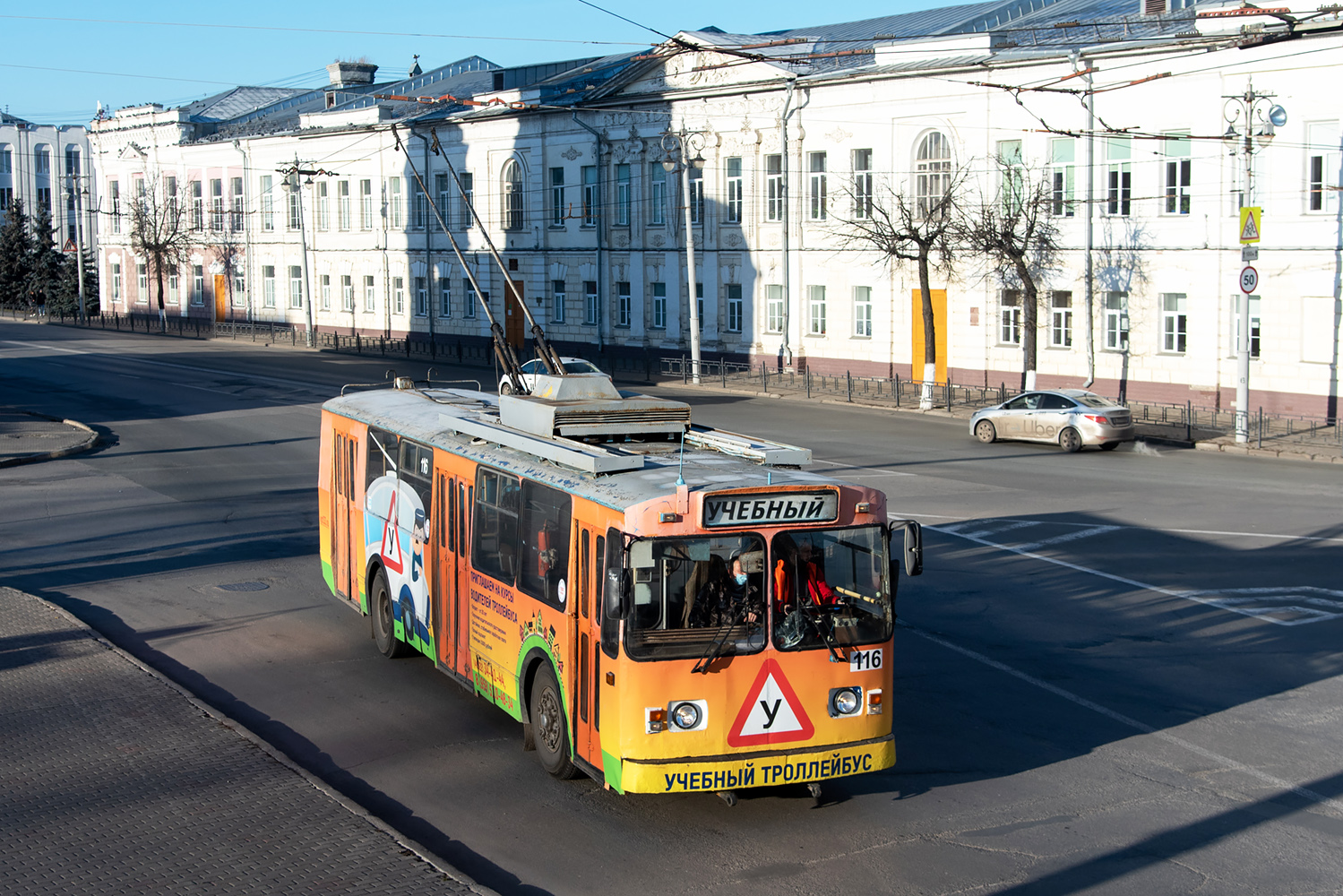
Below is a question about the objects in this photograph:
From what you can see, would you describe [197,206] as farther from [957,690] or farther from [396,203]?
[957,690]

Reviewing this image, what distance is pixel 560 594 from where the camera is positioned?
9359 millimetres

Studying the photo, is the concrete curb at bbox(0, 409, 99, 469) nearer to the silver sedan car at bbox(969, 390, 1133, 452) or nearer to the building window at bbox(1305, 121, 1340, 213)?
the silver sedan car at bbox(969, 390, 1133, 452)

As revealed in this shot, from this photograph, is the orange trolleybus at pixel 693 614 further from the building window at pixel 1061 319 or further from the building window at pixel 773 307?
the building window at pixel 773 307

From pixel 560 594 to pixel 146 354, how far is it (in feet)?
175

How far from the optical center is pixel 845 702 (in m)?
8.90

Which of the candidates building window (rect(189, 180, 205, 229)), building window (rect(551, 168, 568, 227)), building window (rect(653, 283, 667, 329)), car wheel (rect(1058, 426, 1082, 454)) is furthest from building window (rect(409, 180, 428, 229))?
car wheel (rect(1058, 426, 1082, 454))

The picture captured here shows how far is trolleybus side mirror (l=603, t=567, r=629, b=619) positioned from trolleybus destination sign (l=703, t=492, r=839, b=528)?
0.64 metres

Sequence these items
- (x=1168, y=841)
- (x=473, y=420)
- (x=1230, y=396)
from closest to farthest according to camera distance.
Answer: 1. (x=1168, y=841)
2. (x=473, y=420)
3. (x=1230, y=396)

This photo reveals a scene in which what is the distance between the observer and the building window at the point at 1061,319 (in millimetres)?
40156

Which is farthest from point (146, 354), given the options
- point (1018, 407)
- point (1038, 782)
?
point (1038, 782)

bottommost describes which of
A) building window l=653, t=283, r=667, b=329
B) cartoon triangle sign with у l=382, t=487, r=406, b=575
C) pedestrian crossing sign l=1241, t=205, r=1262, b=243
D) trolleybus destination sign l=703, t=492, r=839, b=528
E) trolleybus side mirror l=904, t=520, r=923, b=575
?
cartoon triangle sign with у l=382, t=487, r=406, b=575

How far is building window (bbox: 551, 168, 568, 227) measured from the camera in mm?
57562

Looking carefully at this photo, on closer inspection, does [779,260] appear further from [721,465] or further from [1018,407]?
[721,465]

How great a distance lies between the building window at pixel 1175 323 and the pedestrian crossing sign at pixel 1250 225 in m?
6.89
